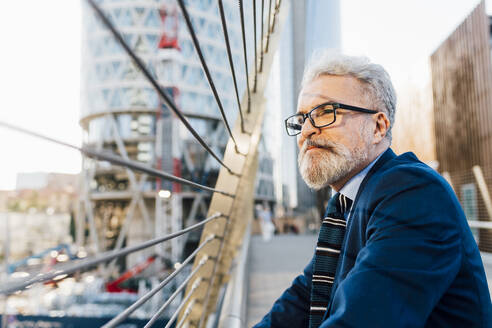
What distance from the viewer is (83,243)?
36.3m

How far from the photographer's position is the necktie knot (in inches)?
48.9

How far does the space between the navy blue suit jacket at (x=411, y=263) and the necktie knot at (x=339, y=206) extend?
0.27 meters

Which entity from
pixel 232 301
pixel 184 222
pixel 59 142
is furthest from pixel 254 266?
pixel 184 222

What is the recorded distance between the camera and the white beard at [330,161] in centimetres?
124

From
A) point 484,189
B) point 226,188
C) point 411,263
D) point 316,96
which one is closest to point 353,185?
point 316,96

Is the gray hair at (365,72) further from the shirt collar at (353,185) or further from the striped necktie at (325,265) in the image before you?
the striped necktie at (325,265)

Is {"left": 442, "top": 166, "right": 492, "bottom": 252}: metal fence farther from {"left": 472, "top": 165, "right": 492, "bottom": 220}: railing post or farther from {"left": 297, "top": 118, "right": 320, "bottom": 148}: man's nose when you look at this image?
{"left": 297, "top": 118, "right": 320, "bottom": 148}: man's nose

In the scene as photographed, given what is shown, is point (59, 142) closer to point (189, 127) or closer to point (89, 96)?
point (189, 127)

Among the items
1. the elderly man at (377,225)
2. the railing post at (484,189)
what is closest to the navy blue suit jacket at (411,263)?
the elderly man at (377,225)

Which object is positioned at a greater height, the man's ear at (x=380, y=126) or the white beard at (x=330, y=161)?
the man's ear at (x=380, y=126)

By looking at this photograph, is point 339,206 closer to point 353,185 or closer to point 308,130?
point 353,185

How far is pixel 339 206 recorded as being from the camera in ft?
4.25

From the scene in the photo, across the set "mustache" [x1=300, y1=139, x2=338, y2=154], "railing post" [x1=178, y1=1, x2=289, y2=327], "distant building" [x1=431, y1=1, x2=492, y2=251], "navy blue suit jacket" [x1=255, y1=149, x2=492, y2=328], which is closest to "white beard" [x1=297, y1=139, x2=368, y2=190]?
"mustache" [x1=300, y1=139, x2=338, y2=154]

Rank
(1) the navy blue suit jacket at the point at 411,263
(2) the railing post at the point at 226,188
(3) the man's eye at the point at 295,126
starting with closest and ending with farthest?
(1) the navy blue suit jacket at the point at 411,263 < (3) the man's eye at the point at 295,126 < (2) the railing post at the point at 226,188
